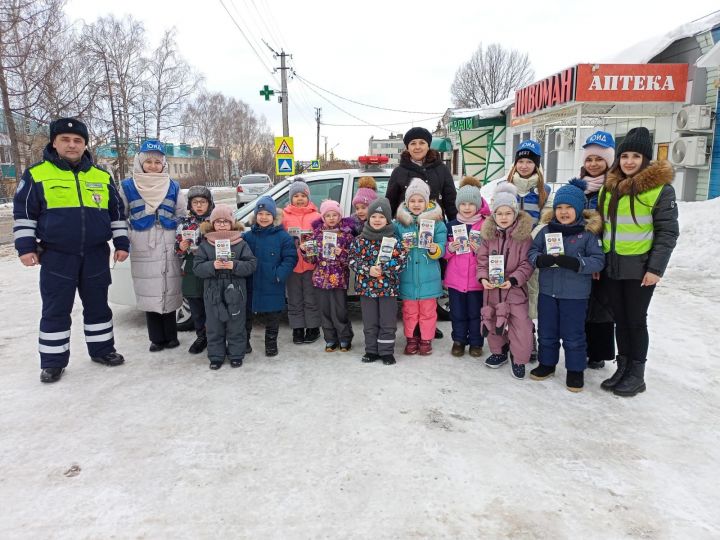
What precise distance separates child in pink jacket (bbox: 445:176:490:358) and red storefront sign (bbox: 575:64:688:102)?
8.29 metres

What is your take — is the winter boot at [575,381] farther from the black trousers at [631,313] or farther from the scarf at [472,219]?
the scarf at [472,219]

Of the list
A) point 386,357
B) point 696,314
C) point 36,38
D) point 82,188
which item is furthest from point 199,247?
point 36,38

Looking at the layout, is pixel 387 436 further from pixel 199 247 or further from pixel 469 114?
pixel 469 114

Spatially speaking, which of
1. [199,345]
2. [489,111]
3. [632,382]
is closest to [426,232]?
[632,382]

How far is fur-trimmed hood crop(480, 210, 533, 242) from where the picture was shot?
3.81 m

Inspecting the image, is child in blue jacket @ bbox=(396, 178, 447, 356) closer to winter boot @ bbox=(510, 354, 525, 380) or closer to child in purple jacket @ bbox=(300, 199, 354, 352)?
child in purple jacket @ bbox=(300, 199, 354, 352)

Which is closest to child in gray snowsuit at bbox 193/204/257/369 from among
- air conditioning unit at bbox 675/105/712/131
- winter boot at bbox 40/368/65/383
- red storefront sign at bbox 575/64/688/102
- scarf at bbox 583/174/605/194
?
winter boot at bbox 40/368/65/383

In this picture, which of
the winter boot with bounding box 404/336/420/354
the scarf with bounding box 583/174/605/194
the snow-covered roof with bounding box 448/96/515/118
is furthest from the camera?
the snow-covered roof with bounding box 448/96/515/118

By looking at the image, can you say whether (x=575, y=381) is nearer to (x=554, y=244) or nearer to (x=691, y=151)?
(x=554, y=244)

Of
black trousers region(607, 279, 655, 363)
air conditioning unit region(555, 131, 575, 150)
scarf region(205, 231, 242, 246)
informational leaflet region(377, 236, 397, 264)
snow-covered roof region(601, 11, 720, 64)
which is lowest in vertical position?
black trousers region(607, 279, 655, 363)

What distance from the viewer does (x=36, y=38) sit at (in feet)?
47.1

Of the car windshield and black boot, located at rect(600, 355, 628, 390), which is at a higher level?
the car windshield

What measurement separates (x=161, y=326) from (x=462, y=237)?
293 cm

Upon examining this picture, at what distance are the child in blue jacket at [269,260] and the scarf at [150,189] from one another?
32.9 inches
